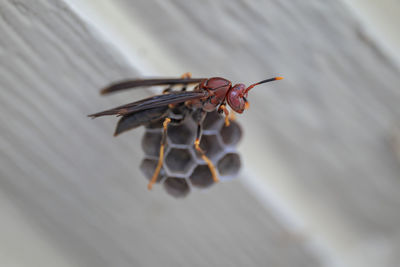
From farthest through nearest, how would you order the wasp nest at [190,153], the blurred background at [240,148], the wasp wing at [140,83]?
the wasp nest at [190,153] → the blurred background at [240,148] → the wasp wing at [140,83]

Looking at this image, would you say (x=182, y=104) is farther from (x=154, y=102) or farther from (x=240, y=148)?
(x=240, y=148)

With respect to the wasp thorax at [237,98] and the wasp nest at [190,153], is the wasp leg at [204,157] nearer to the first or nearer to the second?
the wasp nest at [190,153]

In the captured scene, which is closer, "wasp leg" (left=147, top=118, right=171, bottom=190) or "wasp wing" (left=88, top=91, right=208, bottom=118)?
"wasp wing" (left=88, top=91, right=208, bottom=118)

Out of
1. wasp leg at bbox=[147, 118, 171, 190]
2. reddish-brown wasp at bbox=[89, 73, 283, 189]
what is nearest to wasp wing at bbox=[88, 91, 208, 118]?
reddish-brown wasp at bbox=[89, 73, 283, 189]

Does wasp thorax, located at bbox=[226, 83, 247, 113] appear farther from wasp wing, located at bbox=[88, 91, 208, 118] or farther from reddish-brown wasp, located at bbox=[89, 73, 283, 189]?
wasp wing, located at bbox=[88, 91, 208, 118]

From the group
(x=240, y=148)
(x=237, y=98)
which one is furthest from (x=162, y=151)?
(x=240, y=148)

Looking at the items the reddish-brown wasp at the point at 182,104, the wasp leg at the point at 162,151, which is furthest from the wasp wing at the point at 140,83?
the wasp leg at the point at 162,151

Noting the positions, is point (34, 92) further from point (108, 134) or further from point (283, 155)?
point (283, 155)

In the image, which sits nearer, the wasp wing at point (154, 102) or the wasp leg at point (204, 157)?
the wasp wing at point (154, 102)
